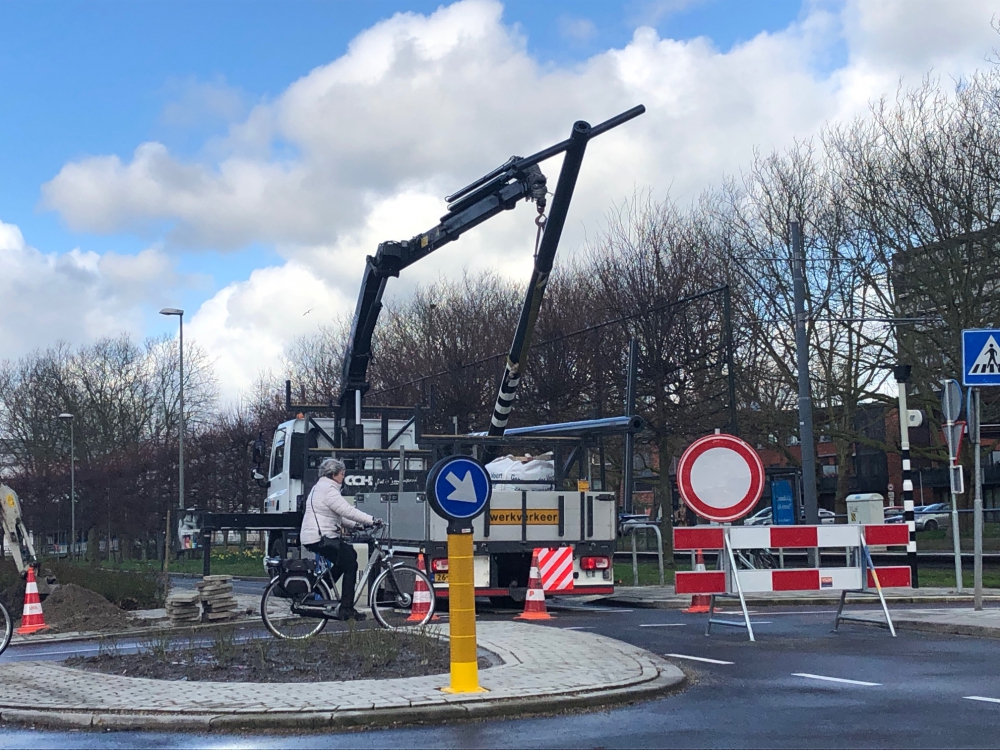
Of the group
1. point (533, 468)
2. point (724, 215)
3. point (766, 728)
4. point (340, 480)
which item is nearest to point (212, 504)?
point (724, 215)

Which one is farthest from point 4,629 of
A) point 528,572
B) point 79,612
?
point 528,572

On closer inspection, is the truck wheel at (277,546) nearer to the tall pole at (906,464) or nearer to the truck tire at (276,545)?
the truck tire at (276,545)

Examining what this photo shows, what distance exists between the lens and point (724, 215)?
33.8 metres

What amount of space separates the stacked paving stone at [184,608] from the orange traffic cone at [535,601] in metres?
4.09

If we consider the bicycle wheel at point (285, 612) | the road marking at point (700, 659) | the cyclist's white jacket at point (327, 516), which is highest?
the cyclist's white jacket at point (327, 516)

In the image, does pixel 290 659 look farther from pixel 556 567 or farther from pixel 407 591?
pixel 556 567

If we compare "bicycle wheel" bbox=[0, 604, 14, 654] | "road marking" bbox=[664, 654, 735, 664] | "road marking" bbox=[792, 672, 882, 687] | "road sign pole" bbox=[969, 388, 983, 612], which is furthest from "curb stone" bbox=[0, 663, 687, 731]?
"road sign pole" bbox=[969, 388, 983, 612]

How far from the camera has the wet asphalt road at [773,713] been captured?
6.55 metres

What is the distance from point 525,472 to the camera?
18.5m

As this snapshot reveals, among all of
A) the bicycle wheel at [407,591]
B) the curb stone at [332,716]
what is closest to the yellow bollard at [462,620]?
the curb stone at [332,716]

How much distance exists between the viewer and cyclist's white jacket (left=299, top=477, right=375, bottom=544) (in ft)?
38.3

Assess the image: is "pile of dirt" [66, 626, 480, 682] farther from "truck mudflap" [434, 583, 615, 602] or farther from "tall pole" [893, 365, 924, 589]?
"tall pole" [893, 365, 924, 589]

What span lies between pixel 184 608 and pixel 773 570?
7615 millimetres

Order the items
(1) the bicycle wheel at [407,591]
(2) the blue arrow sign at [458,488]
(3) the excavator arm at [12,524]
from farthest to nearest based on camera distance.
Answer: (3) the excavator arm at [12,524], (1) the bicycle wheel at [407,591], (2) the blue arrow sign at [458,488]
